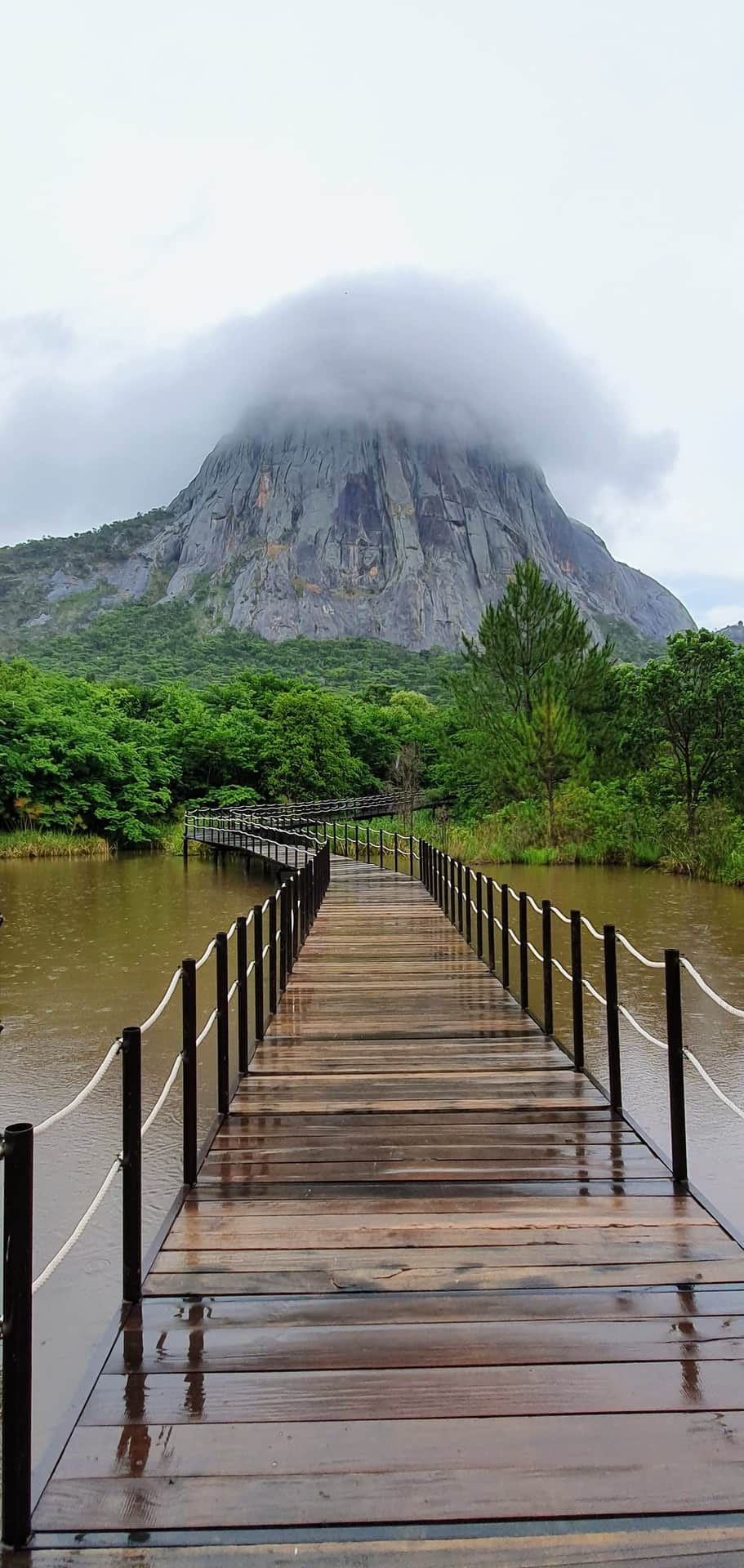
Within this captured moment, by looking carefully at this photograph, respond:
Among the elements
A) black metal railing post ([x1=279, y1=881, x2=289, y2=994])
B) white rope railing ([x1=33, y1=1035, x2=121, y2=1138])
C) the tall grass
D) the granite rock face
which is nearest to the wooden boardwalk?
white rope railing ([x1=33, y1=1035, x2=121, y2=1138])

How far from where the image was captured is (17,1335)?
6.60 ft

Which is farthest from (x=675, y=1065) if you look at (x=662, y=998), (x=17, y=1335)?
(x=662, y=998)

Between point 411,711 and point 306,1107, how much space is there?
167 feet

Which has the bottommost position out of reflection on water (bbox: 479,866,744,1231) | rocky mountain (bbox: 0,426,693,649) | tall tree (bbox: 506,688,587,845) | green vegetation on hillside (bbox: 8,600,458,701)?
reflection on water (bbox: 479,866,744,1231)

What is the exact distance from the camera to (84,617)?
9975cm

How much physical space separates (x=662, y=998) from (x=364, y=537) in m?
117

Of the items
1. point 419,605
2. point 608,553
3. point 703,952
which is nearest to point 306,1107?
point 703,952

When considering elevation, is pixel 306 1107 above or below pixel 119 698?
below

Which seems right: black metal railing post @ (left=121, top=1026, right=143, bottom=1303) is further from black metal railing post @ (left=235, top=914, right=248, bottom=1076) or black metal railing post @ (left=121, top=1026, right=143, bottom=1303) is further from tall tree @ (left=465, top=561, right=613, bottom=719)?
tall tree @ (left=465, top=561, right=613, bottom=719)

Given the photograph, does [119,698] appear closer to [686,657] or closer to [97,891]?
[97,891]

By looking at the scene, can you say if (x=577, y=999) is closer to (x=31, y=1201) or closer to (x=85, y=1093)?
(x=85, y=1093)

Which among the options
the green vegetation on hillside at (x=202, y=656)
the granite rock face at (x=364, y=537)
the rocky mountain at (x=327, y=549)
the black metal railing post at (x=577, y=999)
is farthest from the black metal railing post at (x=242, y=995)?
the granite rock face at (x=364, y=537)

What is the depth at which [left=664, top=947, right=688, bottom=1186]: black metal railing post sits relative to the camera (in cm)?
380

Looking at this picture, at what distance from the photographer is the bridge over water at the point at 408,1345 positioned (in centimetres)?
195
